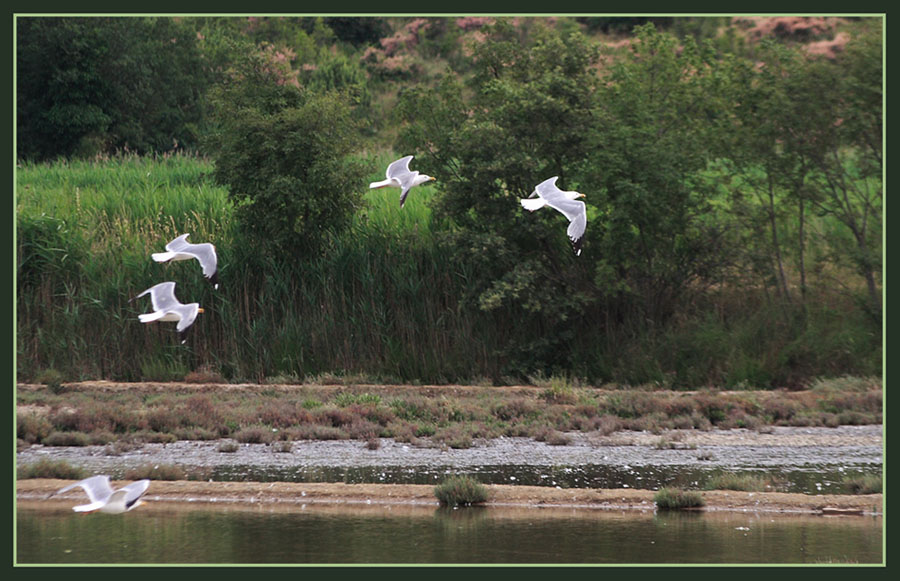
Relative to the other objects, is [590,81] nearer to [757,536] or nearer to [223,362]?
[223,362]

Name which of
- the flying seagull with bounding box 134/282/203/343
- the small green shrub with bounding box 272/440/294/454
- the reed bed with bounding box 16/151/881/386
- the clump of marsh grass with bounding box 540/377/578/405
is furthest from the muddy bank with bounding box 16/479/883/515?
the reed bed with bounding box 16/151/881/386

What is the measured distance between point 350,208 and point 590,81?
4.32 metres

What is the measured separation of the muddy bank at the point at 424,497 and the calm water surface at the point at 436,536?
193 millimetres

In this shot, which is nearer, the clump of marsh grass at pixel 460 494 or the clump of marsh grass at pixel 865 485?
the clump of marsh grass at pixel 460 494

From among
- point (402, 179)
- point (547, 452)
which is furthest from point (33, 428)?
point (547, 452)

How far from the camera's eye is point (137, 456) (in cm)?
1235

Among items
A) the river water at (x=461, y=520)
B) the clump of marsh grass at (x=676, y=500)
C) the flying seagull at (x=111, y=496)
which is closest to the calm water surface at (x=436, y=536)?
the river water at (x=461, y=520)

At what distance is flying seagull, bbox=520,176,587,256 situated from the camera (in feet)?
32.1

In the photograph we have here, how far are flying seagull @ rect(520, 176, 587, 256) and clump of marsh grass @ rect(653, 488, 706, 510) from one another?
2.44 metres

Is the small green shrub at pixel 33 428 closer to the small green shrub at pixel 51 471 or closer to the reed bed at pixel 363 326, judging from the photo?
the small green shrub at pixel 51 471

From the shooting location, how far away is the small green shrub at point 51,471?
11.0 metres

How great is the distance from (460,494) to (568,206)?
2.95 m

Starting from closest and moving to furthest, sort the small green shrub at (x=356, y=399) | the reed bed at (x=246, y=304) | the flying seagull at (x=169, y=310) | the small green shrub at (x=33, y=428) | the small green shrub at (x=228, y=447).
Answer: the flying seagull at (x=169, y=310), the small green shrub at (x=228, y=447), the small green shrub at (x=33, y=428), the small green shrub at (x=356, y=399), the reed bed at (x=246, y=304)

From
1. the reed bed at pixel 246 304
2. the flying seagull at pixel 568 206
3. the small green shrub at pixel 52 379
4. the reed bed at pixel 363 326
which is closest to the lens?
the flying seagull at pixel 568 206
